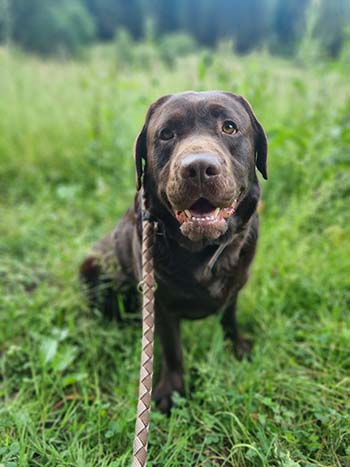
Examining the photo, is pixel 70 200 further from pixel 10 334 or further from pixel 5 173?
pixel 10 334

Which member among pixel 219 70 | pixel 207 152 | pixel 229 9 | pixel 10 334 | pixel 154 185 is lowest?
pixel 10 334

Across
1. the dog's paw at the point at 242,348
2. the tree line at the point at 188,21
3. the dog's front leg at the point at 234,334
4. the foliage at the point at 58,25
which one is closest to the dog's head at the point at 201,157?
the dog's front leg at the point at 234,334

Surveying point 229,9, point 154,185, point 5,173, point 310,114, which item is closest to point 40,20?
point 229,9

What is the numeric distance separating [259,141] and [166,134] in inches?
16.9

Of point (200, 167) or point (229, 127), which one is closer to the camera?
point (200, 167)

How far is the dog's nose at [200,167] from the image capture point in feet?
4.07

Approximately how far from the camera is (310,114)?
3379mm

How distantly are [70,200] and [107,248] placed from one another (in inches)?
59.2

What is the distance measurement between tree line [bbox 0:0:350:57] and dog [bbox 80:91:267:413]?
217 cm

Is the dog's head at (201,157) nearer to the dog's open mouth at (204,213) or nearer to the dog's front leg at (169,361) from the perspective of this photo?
the dog's open mouth at (204,213)

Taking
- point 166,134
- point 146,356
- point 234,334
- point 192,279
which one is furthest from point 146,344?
point 234,334

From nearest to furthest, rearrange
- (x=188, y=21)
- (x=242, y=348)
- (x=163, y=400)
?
(x=163, y=400), (x=242, y=348), (x=188, y=21)

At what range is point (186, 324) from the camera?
224 cm

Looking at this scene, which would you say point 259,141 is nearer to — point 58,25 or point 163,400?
point 163,400
